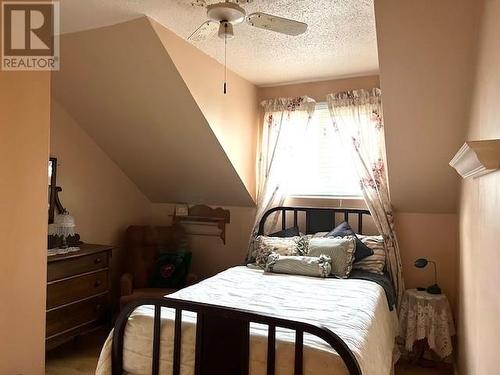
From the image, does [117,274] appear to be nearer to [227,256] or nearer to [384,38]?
[227,256]

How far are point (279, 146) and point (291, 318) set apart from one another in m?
2.25

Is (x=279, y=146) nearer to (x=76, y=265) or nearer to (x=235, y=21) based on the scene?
(x=235, y=21)

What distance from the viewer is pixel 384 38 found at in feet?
7.11

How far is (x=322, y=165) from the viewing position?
3762 millimetres

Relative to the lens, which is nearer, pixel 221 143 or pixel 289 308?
pixel 289 308

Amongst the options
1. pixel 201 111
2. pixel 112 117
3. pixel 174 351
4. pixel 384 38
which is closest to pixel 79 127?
pixel 112 117

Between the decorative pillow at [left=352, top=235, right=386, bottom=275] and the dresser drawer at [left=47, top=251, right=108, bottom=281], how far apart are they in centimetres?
220

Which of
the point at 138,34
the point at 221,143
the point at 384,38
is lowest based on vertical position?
the point at 221,143

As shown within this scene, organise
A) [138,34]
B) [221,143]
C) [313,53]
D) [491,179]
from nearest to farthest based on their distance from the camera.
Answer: [491,179], [138,34], [313,53], [221,143]

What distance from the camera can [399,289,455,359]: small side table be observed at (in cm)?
286

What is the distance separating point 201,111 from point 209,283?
1.37 m

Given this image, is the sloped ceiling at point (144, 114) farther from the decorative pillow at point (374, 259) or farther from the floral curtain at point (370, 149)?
the decorative pillow at point (374, 259)

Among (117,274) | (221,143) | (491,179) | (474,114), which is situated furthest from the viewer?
(117,274)

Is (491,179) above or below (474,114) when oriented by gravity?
below
